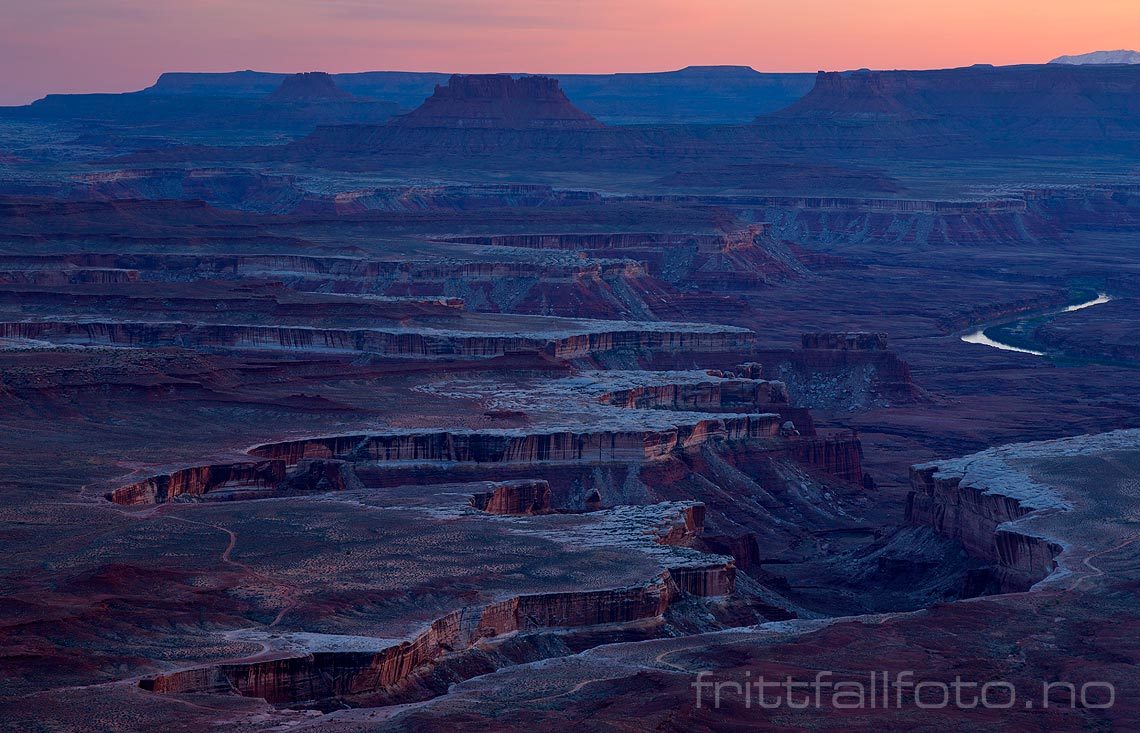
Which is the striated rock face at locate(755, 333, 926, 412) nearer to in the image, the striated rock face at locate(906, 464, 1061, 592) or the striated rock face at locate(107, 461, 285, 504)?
the striated rock face at locate(906, 464, 1061, 592)

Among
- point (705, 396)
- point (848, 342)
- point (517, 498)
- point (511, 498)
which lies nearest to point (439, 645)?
point (511, 498)

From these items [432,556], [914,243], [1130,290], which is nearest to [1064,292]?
[1130,290]

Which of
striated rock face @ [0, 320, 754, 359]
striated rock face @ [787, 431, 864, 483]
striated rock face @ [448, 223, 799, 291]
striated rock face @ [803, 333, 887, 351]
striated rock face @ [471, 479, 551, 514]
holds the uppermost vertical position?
striated rock face @ [448, 223, 799, 291]

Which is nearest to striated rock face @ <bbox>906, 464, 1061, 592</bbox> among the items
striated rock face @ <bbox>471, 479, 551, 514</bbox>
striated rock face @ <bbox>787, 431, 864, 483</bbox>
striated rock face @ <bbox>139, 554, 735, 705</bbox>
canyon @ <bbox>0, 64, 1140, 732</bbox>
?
canyon @ <bbox>0, 64, 1140, 732</bbox>

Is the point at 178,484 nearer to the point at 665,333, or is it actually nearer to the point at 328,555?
the point at 328,555

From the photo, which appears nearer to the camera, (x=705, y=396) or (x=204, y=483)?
(x=204, y=483)

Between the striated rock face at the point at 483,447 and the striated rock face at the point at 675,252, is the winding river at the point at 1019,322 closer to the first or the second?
the striated rock face at the point at 675,252

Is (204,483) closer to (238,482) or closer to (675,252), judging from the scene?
(238,482)
